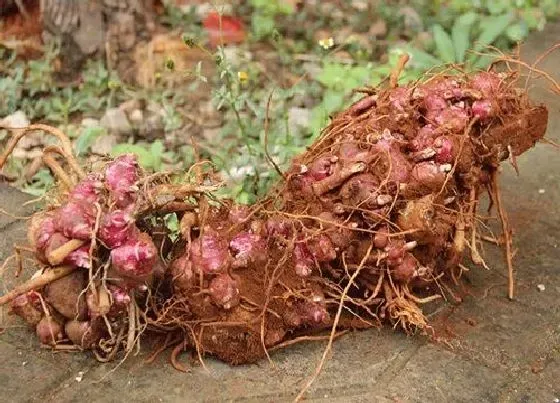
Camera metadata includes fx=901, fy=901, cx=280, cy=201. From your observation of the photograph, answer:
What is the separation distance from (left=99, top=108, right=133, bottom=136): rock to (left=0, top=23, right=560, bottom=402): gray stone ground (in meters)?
1.26

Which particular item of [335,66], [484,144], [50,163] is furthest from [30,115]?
[484,144]

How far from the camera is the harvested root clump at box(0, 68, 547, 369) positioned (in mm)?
1727

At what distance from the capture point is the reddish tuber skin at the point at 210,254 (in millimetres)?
1765

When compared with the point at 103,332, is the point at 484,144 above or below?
above

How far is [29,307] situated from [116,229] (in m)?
0.30

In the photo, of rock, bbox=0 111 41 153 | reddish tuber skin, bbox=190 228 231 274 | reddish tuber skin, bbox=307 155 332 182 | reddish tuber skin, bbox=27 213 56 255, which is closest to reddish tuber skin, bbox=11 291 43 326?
reddish tuber skin, bbox=27 213 56 255

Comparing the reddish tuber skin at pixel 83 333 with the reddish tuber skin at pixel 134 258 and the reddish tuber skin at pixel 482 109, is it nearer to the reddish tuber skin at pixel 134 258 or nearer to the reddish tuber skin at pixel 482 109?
the reddish tuber skin at pixel 134 258

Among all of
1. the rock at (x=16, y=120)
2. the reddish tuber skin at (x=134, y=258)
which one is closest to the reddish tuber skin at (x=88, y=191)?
the reddish tuber skin at (x=134, y=258)

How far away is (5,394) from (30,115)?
1810 mm

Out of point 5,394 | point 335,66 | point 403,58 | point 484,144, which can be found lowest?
point 5,394

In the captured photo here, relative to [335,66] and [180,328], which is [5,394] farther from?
[335,66]

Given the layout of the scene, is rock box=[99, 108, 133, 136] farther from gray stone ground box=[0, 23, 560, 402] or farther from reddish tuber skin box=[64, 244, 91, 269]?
reddish tuber skin box=[64, 244, 91, 269]

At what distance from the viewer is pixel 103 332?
1801 mm

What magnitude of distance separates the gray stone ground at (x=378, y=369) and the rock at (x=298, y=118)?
1.25 m
